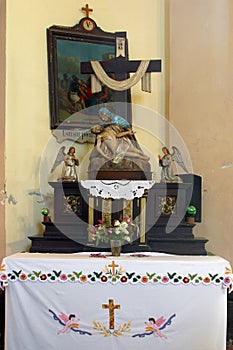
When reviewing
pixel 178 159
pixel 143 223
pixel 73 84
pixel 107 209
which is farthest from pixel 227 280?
pixel 73 84

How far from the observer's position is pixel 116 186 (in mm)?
3725

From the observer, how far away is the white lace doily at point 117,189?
3.72m

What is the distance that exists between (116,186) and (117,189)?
0.08ft

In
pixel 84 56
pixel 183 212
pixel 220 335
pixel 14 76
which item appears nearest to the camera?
pixel 220 335

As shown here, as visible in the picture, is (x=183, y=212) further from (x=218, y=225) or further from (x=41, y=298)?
(x=41, y=298)

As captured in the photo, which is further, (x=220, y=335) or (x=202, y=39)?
(x=202, y=39)

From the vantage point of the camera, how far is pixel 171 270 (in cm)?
339

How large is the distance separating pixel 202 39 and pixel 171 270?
2.21 meters

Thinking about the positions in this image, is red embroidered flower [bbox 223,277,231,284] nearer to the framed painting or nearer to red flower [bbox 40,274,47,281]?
red flower [bbox 40,274,47,281]

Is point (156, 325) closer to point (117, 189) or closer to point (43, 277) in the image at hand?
point (43, 277)

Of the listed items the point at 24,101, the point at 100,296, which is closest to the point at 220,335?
the point at 100,296

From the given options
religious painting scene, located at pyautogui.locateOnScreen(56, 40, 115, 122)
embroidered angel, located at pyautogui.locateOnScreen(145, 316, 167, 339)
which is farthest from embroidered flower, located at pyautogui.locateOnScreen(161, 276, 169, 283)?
religious painting scene, located at pyautogui.locateOnScreen(56, 40, 115, 122)

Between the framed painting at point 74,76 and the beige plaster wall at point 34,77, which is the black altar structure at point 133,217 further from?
the framed painting at point 74,76

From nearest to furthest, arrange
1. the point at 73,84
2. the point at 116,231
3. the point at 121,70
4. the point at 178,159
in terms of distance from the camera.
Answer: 1. the point at 116,231
2. the point at 121,70
3. the point at 178,159
4. the point at 73,84
